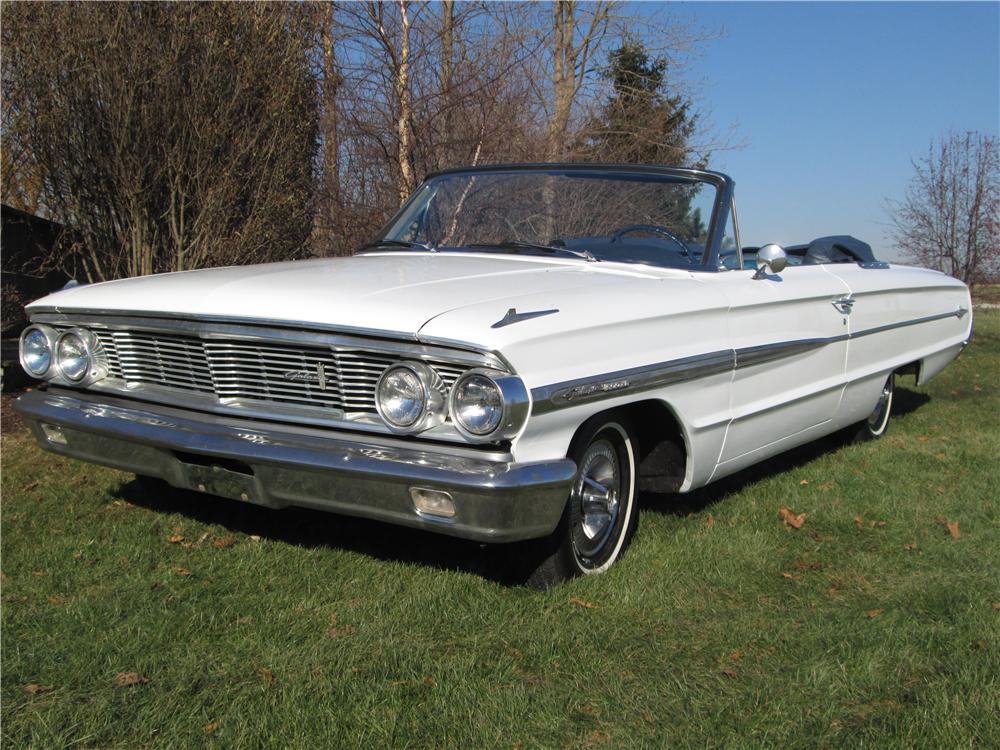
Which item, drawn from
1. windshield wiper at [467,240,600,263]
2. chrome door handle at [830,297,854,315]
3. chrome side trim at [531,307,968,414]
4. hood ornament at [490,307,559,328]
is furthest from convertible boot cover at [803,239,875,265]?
hood ornament at [490,307,559,328]

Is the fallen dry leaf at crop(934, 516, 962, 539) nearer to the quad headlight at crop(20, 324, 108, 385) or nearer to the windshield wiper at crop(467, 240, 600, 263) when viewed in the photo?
the windshield wiper at crop(467, 240, 600, 263)

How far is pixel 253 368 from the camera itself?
3500mm

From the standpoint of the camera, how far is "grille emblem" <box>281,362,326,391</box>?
3.34 meters

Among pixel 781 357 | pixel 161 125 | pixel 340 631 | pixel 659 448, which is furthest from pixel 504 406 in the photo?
pixel 161 125

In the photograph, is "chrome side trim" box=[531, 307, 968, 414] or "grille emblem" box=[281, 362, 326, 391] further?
"grille emblem" box=[281, 362, 326, 391]

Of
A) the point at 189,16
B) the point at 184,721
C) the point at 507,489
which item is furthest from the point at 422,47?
the point at 184,721

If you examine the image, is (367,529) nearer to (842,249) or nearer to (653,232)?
(653,232)

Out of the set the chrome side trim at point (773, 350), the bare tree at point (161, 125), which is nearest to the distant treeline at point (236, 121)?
the bare tree at point (161, 125)

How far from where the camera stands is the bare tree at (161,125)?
6672 millimetres

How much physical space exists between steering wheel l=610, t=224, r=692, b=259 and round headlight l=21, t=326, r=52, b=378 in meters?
2.41

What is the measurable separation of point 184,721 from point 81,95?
17.1 feet

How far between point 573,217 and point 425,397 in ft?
6.20

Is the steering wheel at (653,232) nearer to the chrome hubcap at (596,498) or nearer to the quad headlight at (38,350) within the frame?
the chrome hubcap at (596,498)

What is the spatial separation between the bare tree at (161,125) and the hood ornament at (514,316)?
14.9ft
